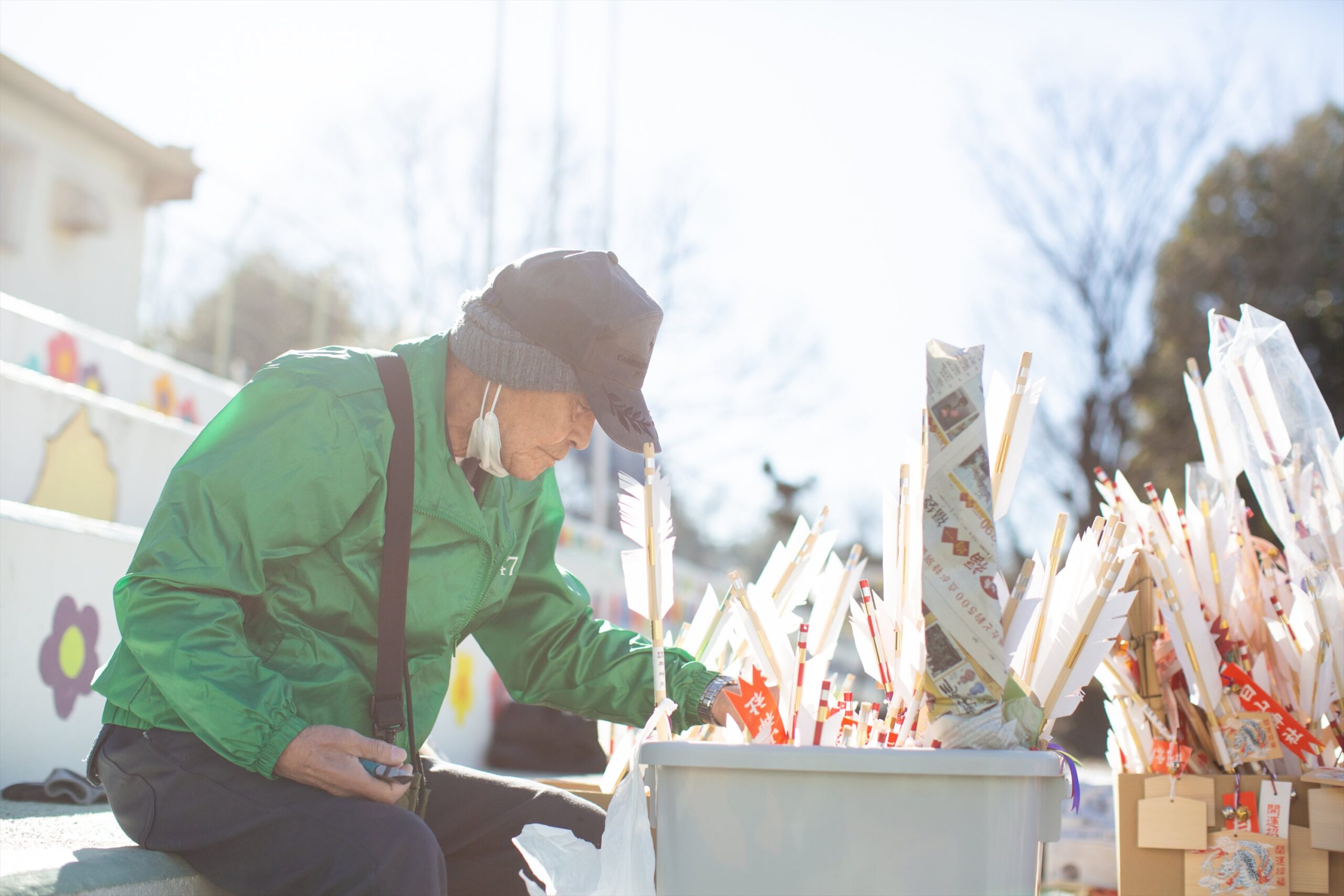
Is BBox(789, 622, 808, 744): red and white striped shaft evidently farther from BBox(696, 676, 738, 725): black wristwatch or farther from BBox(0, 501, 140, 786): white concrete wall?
BBox(0, 501, 140, 786): white concrete wall

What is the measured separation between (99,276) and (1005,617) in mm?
6692

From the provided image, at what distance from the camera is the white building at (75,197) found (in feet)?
20.3

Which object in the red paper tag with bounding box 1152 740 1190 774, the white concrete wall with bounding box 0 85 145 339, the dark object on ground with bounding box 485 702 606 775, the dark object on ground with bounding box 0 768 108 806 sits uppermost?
the white concrete wall with bounding box 0 85 145 339

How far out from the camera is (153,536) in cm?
137

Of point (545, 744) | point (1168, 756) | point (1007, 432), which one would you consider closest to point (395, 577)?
point (1007, 432)

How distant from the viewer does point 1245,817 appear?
197 centimetres

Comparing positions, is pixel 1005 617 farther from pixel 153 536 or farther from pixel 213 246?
pixel 213 246

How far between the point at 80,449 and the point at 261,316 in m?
7.37

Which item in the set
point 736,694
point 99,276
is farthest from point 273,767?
point 99,276

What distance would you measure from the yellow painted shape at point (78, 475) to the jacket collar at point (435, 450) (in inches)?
87.2

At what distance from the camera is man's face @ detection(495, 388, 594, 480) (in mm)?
1680

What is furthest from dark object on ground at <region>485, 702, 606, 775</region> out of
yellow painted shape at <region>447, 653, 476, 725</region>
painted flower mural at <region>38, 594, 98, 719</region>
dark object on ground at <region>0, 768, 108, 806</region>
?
dark object on ground at <region>0, 768, 108, 806</region>

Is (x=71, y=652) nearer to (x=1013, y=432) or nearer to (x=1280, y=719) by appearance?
(x=1013, y=432)

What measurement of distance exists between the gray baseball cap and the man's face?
5 cm
